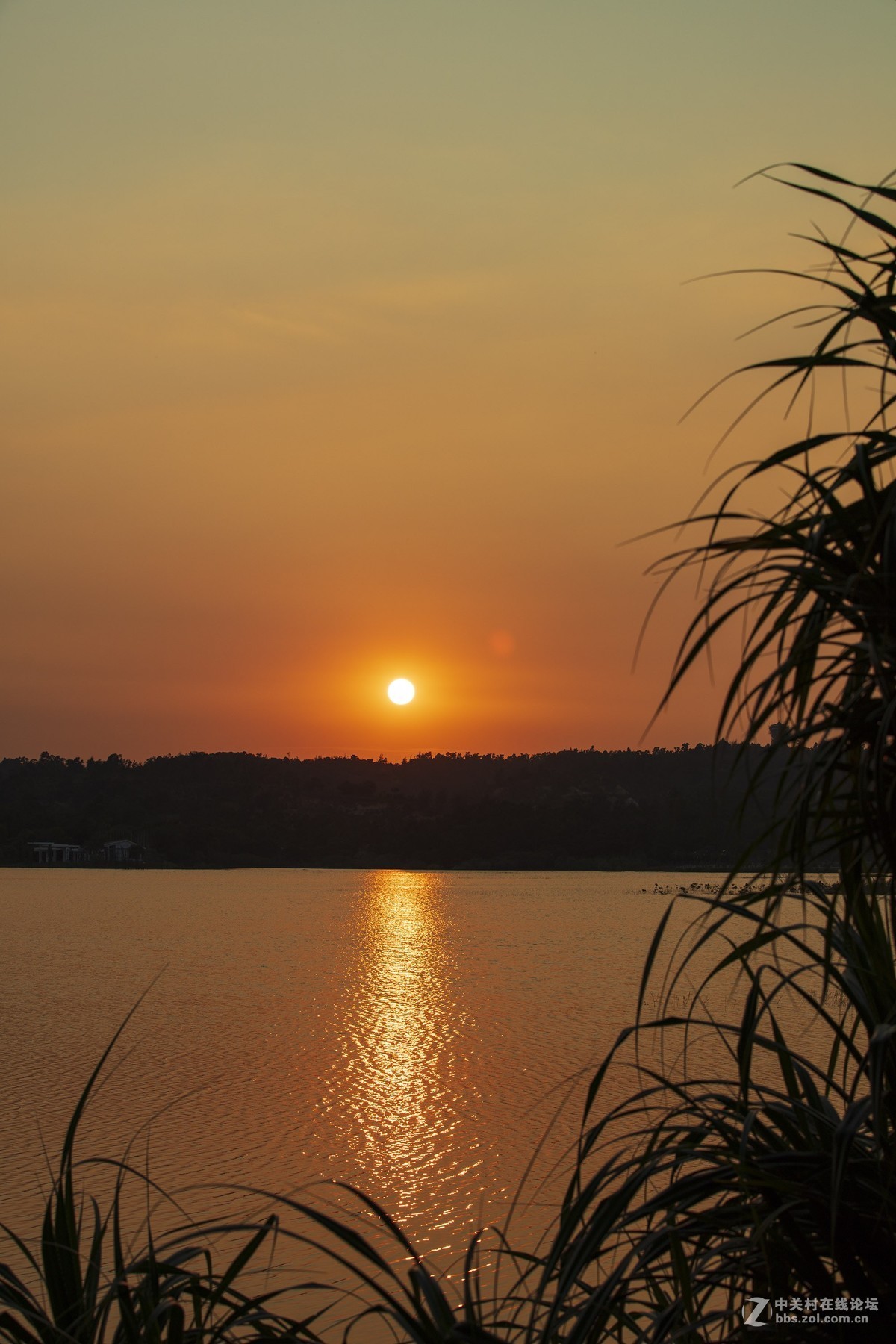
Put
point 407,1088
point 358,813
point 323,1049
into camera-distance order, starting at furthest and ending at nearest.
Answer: point 358,813, point 323,1049, point 407,1088

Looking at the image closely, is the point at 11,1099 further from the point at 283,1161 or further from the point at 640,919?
the point at 640,919

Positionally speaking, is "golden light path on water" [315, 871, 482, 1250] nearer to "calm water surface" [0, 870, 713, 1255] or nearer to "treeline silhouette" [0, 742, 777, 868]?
"calm water surface" [0, 870, 713, 1255]

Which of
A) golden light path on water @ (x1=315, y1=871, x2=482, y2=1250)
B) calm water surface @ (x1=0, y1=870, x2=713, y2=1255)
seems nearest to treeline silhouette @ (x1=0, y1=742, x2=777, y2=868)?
calm water surface @ (x1=0, y1=870, x2=713, y2=1255)

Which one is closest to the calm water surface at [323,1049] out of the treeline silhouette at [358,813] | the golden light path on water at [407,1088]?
the golden light path on water at [407,1088]

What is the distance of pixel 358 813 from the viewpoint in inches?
3644

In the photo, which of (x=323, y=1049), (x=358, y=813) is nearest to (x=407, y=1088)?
(x=323, y=1049)

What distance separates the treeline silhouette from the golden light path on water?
5269cm

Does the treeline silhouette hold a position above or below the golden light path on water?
above

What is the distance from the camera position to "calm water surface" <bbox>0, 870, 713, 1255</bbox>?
9961 mm

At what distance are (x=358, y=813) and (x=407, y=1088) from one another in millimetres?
79010

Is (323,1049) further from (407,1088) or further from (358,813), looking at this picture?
(358,813)

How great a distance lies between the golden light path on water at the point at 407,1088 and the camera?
389 inches

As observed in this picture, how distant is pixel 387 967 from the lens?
1072 inches

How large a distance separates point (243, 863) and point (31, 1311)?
85.5 m
